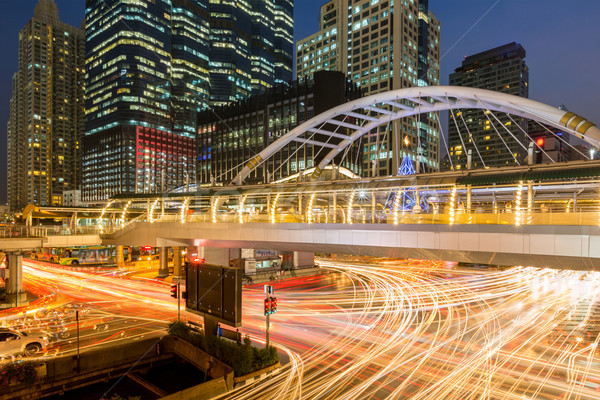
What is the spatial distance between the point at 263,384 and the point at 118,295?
18.9 m

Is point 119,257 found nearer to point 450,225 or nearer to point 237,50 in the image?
point 450,225

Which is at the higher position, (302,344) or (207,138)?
(207,138)

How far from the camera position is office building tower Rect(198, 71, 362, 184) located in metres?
79.1

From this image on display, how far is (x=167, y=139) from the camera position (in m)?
155

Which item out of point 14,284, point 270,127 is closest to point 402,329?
point 14,284

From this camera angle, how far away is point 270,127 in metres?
86.2

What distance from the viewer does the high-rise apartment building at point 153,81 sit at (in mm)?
143250

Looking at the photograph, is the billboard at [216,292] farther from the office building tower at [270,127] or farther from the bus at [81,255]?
the office building tower at [270,127]

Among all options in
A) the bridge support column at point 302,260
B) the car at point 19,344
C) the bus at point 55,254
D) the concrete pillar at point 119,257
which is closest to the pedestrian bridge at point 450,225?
the car at point 19,344

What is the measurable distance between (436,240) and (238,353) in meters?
9.22

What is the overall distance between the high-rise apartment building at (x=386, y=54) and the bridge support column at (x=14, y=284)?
73782 millimetres

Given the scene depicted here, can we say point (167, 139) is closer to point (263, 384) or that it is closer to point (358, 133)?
point (358, 133)

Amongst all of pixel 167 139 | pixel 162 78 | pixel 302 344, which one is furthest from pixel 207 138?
pixel 302 344

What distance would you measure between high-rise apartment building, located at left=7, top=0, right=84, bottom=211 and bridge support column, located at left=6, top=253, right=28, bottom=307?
172 meters
